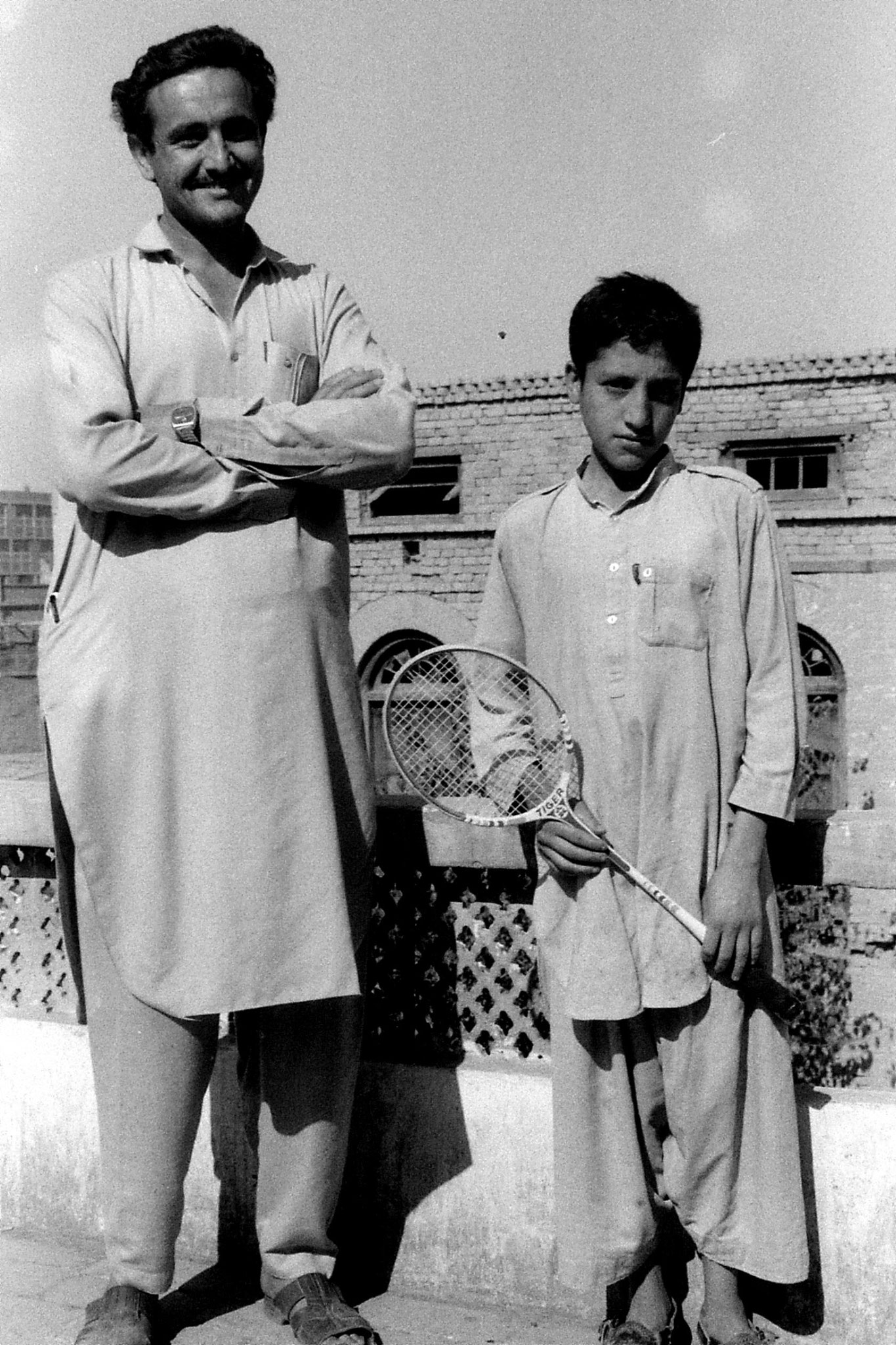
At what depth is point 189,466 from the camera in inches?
107

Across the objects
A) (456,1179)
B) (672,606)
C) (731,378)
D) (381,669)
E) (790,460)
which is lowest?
(456,1179)

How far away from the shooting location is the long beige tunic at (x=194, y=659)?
274cm

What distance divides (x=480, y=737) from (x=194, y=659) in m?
0.60

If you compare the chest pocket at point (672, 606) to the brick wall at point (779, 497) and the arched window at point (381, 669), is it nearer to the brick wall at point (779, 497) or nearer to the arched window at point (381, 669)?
the brick wall at point (779, 497)

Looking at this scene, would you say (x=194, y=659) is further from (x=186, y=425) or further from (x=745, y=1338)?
(x=745, y=1338)

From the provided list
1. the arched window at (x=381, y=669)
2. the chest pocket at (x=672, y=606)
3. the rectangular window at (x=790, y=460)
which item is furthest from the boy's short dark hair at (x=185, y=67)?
the rectangular window at (x=790, y=460)

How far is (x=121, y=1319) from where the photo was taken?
2.81 meters

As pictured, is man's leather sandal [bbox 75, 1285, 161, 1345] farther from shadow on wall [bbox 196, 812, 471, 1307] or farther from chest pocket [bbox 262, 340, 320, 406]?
chest pocket [bbox 262, 340, 320, 406]

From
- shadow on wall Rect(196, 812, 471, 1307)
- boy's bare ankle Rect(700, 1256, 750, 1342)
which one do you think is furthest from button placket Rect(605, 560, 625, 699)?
boy's bare ankle Rect(700, 1256, 750, 1342)

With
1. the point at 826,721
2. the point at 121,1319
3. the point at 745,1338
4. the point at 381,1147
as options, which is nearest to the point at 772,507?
the point at 826,721

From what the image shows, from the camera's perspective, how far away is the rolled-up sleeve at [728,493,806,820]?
8.71ft

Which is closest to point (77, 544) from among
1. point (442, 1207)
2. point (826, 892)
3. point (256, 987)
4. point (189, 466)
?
point (189, 466)

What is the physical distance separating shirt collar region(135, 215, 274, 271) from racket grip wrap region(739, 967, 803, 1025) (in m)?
→ 1.77

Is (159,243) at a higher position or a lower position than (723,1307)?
higher
